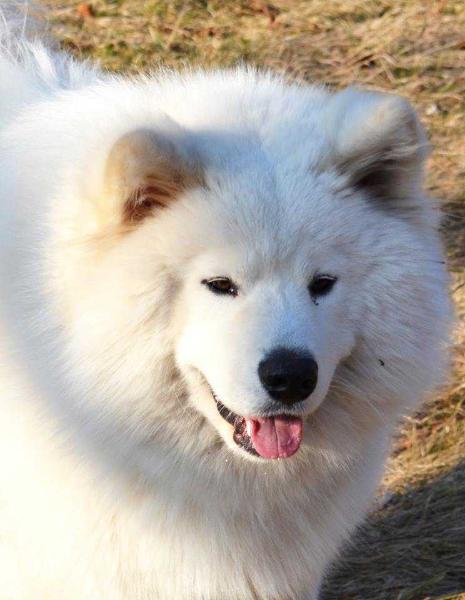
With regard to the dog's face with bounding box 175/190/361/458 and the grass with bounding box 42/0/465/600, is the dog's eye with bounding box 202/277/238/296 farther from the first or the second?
the grass with bounding box 42/0/465/600

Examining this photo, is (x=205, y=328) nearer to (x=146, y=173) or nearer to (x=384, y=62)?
(x=146, y=173)

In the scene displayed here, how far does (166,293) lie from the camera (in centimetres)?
292

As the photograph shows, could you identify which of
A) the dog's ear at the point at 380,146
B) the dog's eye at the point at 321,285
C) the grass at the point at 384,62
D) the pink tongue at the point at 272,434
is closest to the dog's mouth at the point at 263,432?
the pink tongue at the point at 272,434

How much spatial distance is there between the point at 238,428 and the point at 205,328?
12.6 inches

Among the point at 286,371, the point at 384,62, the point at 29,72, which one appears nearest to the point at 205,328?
the point at 286,371

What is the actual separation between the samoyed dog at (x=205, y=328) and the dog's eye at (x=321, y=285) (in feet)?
0.04

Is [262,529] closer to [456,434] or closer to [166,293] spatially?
[166,293]

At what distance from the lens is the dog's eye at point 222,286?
2.87m

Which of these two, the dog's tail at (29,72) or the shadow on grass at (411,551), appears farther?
the shadow on grass at (411,551)

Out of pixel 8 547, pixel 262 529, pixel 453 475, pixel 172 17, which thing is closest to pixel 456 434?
pixel 453 475

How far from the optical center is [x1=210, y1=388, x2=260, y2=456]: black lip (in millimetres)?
2977

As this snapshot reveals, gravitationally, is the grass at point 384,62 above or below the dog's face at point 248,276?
below

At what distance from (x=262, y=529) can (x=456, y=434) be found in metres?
2.07

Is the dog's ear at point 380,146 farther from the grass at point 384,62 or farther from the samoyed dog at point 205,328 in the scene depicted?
the grass at point 384,62
